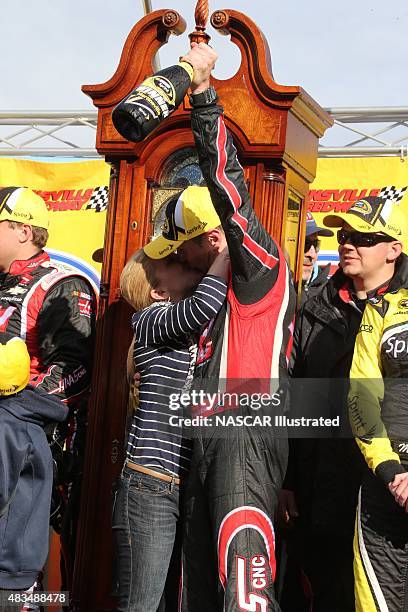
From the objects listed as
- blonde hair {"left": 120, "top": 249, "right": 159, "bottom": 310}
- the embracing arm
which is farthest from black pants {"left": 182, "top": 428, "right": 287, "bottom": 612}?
blonde hair {"left": 120, "top": 249, "right": 159, "bottom": 310}

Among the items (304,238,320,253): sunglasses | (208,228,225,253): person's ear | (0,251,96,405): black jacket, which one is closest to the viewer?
(208,228,225,253): person's ear

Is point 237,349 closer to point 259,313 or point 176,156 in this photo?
point 259,313

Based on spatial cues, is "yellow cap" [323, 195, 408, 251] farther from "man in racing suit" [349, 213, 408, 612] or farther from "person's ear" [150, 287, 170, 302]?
"person's ear" [150, 287, 170, 302]

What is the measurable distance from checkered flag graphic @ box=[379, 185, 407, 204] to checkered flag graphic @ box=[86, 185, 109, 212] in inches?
80.9

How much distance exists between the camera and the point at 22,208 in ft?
15.3

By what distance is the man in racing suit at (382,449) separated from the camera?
11.0 ft

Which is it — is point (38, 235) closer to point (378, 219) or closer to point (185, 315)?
point (185, 315)

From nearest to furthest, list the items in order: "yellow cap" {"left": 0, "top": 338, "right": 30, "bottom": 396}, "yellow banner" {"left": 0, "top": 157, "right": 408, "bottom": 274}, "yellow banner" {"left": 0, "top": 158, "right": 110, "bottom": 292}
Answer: "yellow cap" {"left": 0, "top": 338, "right": 30, "bottom": 396}, "yellow banner" {"left": 0, "top": 157, "right": 408, "bottom": 274}, "yellow banner" {"left": 0, "top": 158, "right": 110, "bottom": 292}

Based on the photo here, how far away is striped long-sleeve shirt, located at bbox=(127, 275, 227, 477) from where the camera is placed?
362 cm

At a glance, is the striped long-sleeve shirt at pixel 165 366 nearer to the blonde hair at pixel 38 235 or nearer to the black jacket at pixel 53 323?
the black jacket at pixel 53 323

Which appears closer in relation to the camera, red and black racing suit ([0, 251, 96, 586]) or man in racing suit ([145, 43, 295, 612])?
man in racing suit ([145, 43, 295, 612])

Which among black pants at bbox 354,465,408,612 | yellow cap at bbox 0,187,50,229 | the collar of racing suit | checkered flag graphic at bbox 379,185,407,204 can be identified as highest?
checkered flag graphic at bbox 379,185,407,204

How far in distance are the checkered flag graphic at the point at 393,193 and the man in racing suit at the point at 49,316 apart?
9.71ft

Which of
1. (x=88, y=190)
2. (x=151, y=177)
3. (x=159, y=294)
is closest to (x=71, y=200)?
(x=88, y=190)
